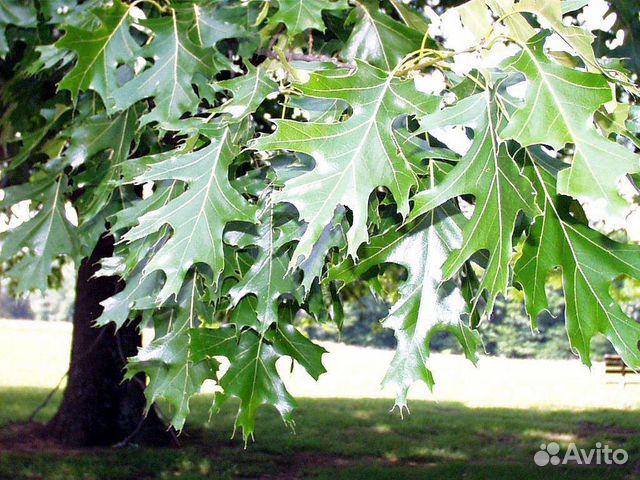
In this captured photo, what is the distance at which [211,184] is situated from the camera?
5.83ft

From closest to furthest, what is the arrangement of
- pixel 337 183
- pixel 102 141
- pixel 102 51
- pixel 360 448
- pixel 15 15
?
pixel 337 183 < pixel 102 51 < pixel 102 141 < pixel 15 15 < pixel 360 448

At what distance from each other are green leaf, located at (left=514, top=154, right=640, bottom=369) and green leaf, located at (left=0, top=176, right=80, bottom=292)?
179 centimetres

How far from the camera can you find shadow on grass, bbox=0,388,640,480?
621 centimetres

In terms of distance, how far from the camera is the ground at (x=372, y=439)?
246 inches

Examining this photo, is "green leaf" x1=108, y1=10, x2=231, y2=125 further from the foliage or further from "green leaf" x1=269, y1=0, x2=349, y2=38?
"green leaf" x1=269, y1=0, x2=349, y2=38

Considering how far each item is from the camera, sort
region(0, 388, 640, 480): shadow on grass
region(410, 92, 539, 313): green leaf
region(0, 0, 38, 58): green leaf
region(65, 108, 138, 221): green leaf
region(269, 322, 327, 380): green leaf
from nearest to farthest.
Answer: region(410, 92, 539, 313): green leaf
region(269, 322, 327, 380): green leaf
region(65, 108, 138, 221): green leaf
region(0, 0, 38, 58): green leaf
region(0, 388, 640, 480): shadow on grass

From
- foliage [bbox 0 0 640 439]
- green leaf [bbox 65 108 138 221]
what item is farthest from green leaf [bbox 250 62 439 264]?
green leaf [bbox 65 108 138 221]

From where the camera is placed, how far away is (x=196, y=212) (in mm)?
1759

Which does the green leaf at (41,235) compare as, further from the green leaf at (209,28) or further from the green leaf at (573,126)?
the green leaf at (573,126)

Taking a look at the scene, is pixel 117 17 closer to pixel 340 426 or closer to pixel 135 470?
pixel 135 470

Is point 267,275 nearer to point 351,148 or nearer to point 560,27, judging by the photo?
point 351,148

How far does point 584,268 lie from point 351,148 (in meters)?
0.60

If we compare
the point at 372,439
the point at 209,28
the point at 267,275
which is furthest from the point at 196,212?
the point at 372,439

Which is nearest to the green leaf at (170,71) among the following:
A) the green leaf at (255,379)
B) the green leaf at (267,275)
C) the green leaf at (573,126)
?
the green leaf at (267,275)
